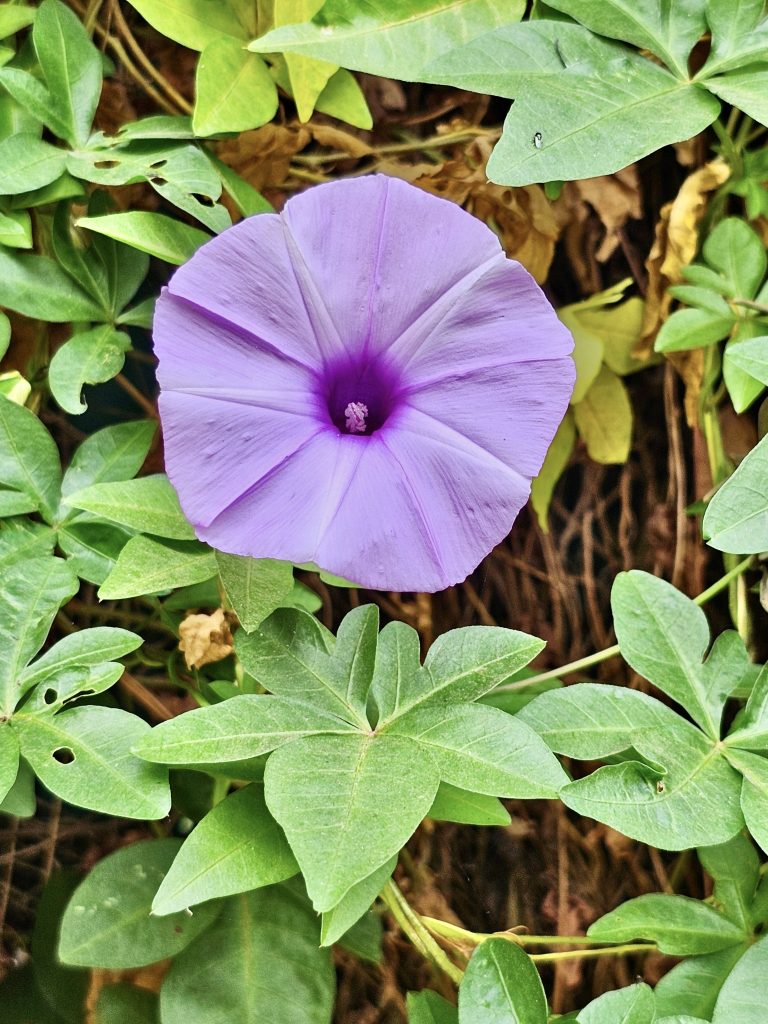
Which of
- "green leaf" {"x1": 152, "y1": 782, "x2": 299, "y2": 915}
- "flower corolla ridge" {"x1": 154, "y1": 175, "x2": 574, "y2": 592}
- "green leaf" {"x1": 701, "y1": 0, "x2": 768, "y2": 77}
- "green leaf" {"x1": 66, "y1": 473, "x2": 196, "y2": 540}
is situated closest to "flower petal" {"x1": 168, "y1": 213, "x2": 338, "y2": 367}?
"flower corolla ridge" {"x1": 154, "y1": 175, "x2": 574, "y2": 592}

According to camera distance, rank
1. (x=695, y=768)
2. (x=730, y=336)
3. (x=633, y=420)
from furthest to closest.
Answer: (x=633, y=420) → (x=730, y=336) → (x=695, y=768)

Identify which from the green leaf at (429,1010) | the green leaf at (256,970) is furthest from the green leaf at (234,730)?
the green leaf at (429,1010)

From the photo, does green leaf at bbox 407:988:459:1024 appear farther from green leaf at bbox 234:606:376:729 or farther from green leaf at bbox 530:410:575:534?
green leaf at bbox 530:410:575:534

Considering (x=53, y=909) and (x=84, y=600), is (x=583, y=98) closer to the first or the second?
(x=84, y=600)

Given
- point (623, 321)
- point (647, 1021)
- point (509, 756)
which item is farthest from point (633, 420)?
point (647, 1021)

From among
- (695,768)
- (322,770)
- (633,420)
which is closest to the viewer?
(322,770)

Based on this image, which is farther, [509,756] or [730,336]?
[730,336]

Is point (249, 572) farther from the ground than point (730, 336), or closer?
closer

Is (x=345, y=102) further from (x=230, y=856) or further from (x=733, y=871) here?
(x=733, y=871)
